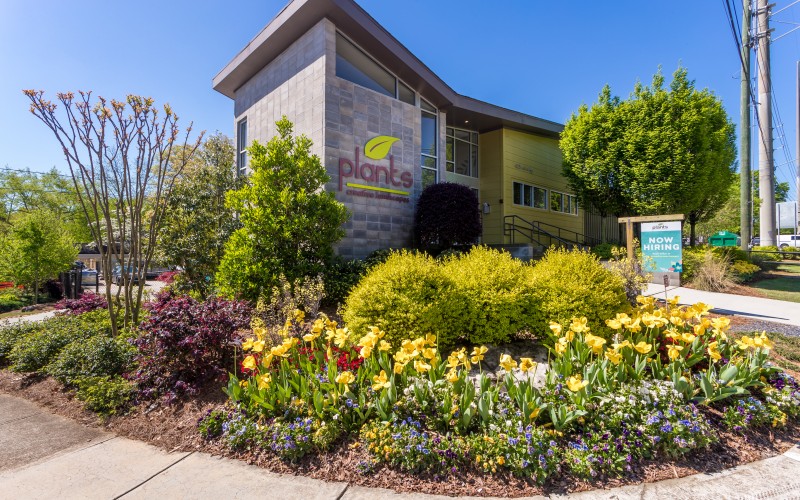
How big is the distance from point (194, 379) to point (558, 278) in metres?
4.33

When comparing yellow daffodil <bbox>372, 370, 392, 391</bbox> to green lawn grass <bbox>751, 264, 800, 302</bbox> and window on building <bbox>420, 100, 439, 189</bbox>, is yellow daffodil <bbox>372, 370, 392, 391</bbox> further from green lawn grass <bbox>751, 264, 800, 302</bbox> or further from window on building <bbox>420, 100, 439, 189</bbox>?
green lawn grass <bbox>751, 264, 800, 302</bbox>

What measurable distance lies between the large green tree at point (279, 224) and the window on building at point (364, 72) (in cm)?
316

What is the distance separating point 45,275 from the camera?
42.4ft

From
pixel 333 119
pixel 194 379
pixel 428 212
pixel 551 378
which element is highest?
pixel 333 119

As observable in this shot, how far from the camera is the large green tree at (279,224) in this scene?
6543 mm

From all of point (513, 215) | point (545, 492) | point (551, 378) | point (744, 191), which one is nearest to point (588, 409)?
point (551, 378)

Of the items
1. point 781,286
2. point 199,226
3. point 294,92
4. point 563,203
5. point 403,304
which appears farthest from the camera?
point 563,203

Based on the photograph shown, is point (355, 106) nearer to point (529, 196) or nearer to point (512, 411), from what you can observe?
point (512, 411)

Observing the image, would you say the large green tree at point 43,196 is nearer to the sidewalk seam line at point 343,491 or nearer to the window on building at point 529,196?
the window on building at point 529,196

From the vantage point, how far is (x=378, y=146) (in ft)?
32.9

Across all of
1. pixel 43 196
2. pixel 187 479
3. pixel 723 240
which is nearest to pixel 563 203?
pixel 723 240

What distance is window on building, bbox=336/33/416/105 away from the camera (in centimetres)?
955

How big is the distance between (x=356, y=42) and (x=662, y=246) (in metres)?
8.99

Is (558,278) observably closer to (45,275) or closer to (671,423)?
(671,423)
